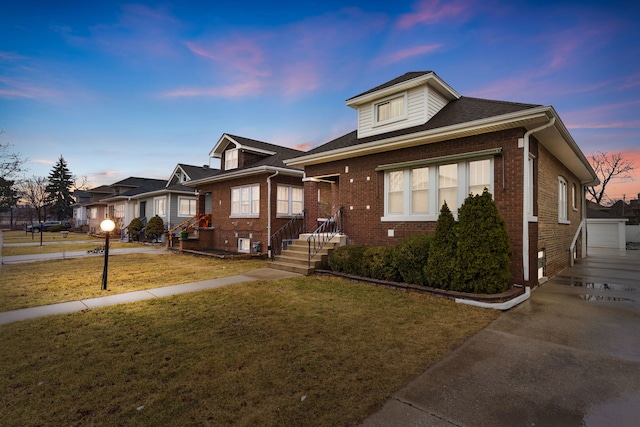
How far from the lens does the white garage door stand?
21.6 meters

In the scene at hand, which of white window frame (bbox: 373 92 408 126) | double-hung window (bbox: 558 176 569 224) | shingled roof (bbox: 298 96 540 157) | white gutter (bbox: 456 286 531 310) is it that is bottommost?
white gutter (bbox: 456 286 531 310)

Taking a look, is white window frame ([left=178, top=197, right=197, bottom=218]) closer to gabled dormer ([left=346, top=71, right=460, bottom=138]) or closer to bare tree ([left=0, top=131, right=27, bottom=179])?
bare tree ([left=0, top=131, right=27, bottom=179])

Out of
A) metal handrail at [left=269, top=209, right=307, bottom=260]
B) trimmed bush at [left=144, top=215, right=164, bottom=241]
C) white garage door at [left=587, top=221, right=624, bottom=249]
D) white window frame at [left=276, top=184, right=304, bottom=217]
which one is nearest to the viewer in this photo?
metal handrail at [left=269, top=209, right=307, bottom=260]

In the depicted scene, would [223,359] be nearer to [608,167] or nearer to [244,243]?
[244,243]

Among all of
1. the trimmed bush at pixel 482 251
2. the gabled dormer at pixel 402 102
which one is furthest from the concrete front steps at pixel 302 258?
the trimmed bush at pixel 482 251

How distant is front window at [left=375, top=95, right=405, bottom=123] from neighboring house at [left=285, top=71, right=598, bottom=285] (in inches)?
1.4

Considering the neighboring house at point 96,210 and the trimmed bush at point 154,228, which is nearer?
the trimmed bush at point 154,228

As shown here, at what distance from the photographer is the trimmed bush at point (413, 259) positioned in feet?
22.7

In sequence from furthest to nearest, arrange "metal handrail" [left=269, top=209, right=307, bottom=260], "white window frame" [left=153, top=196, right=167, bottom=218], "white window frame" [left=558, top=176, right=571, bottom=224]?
"white window frame" [left=153, top=196, right=167, bottom=218] < "metal handrail" [left=269, top=209, right=307, bottom=260] < "white window frame" [left=558, top=176, right=571, bottom=224]

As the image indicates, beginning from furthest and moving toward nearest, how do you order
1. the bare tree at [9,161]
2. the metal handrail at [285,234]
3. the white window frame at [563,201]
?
1. the bare tree at [9,161]
2. the metal handrail at [285,234]
3. the white window frame at [563,201]

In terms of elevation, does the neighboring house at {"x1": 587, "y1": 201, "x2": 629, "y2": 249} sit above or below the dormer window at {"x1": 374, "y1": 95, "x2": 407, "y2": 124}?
below

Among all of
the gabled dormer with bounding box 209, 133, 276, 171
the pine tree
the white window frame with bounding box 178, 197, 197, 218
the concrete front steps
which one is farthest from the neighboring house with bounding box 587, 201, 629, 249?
the pine tree

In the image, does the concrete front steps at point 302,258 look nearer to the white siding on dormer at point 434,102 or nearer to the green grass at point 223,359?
the green grass at point 223,359

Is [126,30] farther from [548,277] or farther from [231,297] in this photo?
[548,277]
